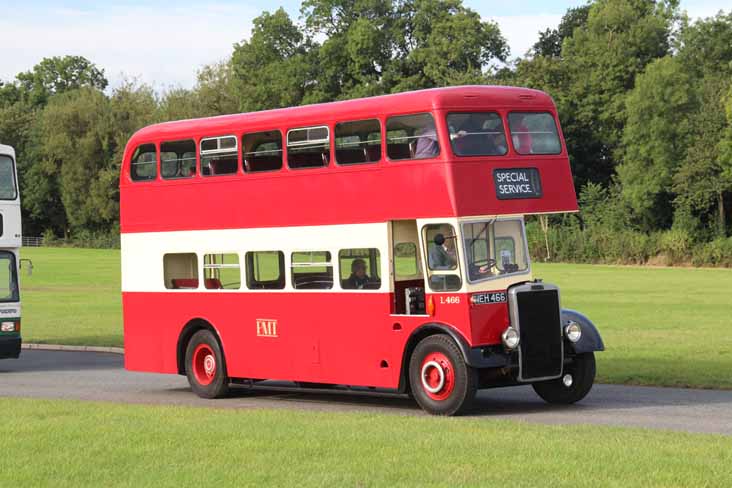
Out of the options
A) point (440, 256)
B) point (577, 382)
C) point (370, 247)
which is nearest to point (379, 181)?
point (370, 247)

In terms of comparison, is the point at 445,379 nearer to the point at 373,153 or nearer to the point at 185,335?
the point at 373,153

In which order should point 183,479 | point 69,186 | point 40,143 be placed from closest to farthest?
point 183,479
point 69,186
point 40,143

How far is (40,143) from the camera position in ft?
388

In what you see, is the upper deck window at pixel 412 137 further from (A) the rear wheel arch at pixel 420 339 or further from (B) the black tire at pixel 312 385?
(B) the black tire at pixel 312 385

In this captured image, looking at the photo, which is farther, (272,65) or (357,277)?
(272,65)

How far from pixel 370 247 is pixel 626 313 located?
69.0 ft

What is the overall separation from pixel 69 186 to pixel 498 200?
97.0m

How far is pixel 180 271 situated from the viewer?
67.3 feet

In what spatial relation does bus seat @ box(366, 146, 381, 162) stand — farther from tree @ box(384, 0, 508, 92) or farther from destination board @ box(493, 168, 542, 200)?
tree @ box(384, 0, 508, 92)

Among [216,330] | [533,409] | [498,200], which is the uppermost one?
[498,200]

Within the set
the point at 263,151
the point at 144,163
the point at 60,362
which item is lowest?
the point at 60,362

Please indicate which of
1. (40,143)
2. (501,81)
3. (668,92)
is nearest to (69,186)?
(40,143)

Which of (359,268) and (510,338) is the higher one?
(359,268)

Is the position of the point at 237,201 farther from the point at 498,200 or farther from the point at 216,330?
the point at 498,200
